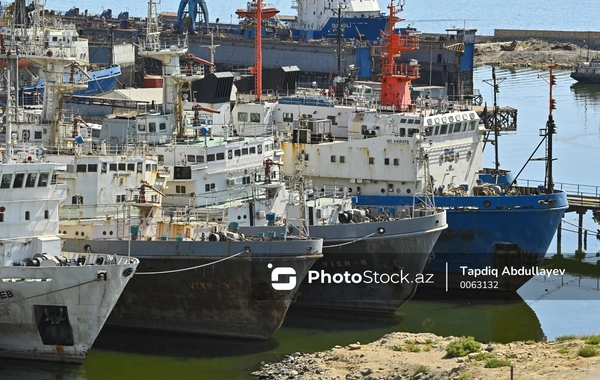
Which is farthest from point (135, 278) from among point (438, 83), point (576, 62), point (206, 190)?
point (576, 62)

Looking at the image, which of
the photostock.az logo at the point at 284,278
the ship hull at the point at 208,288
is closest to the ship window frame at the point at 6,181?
the ship hull at the point at 208,288

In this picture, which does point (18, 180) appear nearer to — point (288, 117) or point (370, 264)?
point (370, 264)

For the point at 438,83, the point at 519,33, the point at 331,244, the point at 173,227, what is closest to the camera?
the point at 173,227

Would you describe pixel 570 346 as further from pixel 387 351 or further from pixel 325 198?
pixel 325 198

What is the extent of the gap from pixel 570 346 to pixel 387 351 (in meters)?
5.71

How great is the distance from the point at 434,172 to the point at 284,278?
11519mm

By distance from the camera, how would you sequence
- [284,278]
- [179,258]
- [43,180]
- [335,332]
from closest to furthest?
1. [43,180]
2. [179,258]
3. [284,278]
4. [335,332]

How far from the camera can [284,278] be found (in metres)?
42.0

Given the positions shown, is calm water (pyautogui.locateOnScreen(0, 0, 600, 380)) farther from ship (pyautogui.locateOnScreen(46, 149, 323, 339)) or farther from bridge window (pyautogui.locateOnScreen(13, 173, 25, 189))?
bridge window (pyautogui.locateOnScreen(13, 173, 25, 189))

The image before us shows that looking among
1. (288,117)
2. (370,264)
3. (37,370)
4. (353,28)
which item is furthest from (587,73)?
(37,370)

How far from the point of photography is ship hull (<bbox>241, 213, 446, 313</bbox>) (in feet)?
149

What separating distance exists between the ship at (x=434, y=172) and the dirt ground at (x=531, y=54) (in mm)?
80771

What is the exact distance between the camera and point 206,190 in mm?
45531

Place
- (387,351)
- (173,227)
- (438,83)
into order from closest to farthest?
(387,351), (173,227), (438,83)
